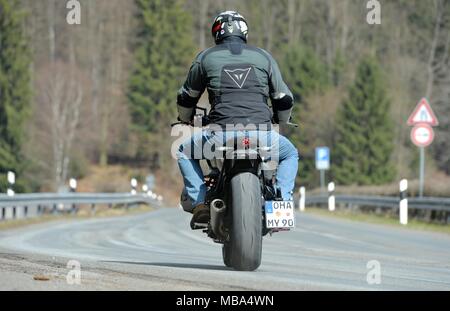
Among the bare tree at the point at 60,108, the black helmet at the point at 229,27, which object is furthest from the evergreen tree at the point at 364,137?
the black helmet at the point at 229,27

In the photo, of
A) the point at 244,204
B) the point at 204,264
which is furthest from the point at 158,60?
the point at 244,204

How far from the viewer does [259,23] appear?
3487 inches

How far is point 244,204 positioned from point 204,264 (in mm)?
1842

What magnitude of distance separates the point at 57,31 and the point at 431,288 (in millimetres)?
77215

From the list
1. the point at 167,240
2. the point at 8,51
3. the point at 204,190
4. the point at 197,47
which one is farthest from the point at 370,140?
the point at 204,190

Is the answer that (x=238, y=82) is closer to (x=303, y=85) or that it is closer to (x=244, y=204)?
(x=244, y=204)

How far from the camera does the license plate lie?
842 cm

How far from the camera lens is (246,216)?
26.6 ft

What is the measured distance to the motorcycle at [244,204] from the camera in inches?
321

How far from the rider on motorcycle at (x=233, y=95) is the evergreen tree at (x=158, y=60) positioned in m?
71.4

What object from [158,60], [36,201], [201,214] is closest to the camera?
[201,214]

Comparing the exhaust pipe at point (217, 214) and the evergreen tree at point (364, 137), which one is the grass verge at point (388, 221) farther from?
the evergreen tree at point (364, 137)

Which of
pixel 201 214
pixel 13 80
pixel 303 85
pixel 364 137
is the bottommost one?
pixel 364 137

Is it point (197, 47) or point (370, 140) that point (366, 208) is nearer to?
point (370, 140)
